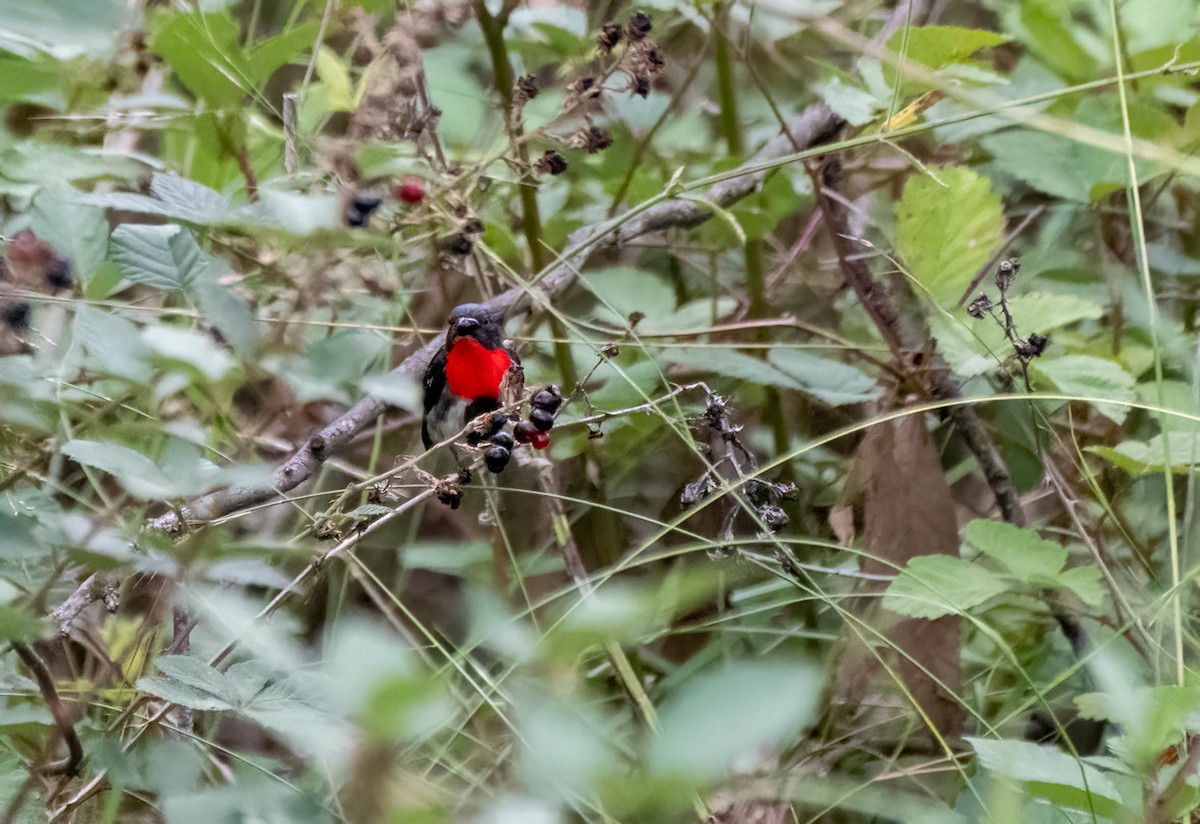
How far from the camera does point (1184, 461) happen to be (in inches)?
53.3

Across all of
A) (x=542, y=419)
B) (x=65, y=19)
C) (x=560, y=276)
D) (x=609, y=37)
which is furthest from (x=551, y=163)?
(x=65, y=19)

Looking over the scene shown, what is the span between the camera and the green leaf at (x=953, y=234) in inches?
58.1

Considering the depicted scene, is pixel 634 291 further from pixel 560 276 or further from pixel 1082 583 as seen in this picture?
pixel 1082 583

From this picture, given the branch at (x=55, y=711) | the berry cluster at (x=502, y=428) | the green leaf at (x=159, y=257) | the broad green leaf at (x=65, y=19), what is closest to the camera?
the broad green leaf at (x=65, y=19)

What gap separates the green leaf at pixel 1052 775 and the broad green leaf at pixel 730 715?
1.99 ft

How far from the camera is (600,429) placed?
1.44 metres

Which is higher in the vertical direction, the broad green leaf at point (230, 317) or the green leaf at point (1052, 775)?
the broad green leaf at point (230, 317)

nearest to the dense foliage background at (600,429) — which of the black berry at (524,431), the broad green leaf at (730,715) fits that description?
the broad green leaf at (730,715)

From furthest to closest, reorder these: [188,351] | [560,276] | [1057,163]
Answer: [1057,163] < [560,276] < [188,351]

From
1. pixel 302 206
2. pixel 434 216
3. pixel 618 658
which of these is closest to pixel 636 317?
pixel 434 216

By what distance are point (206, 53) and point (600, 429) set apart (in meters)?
0.70

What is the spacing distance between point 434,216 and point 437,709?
3.12 feet

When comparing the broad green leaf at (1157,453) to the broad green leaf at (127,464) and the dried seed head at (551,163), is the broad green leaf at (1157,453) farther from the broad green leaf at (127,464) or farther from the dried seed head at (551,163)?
the broad green leaf at (127,464)

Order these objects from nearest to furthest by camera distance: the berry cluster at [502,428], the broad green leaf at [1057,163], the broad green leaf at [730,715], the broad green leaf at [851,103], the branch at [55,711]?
the broad green leaf at [730,715] → the branch at [55,711] → the berry cluster at [502,428] → the broad green leaf at [851,103] → the broad green leaf at [1057,163]
